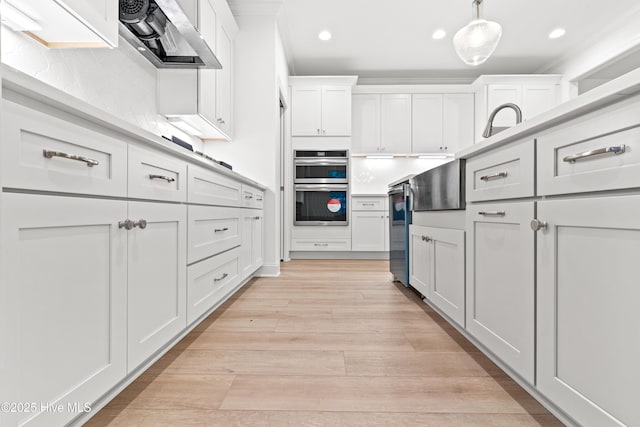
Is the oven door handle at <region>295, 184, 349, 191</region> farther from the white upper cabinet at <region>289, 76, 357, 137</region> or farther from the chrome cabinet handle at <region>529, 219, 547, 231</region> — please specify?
the chrome cabinet handle at <region>529, 219, 547, 231</region>

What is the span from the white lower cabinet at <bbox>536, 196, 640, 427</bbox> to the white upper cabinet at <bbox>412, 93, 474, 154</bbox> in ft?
13.9

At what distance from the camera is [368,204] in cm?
456

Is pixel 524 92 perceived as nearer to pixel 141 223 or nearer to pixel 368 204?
pixel 368 204

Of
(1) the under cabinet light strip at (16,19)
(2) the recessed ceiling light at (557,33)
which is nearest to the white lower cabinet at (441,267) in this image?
(1) the under cabinet light strip at (16,19)

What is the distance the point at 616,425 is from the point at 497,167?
807 millimetres

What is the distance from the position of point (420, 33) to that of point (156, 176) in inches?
153

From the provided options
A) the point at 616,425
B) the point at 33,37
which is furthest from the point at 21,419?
the point at 33,37

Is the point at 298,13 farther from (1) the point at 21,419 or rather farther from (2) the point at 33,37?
(1) the point at 21,419

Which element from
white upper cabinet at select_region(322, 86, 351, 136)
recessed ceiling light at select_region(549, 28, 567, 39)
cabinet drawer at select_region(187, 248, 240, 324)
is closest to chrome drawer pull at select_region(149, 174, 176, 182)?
cabinet drawer at select_region(187, 248, 240, 324)

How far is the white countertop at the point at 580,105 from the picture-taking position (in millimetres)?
663

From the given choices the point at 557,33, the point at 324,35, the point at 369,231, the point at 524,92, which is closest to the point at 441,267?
the point at 369,231

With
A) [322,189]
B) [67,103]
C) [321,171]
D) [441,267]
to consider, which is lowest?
[441,267]

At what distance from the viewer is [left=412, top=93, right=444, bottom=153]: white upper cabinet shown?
4.89 m

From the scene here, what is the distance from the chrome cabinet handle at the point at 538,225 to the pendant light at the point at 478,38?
7.74 feet
